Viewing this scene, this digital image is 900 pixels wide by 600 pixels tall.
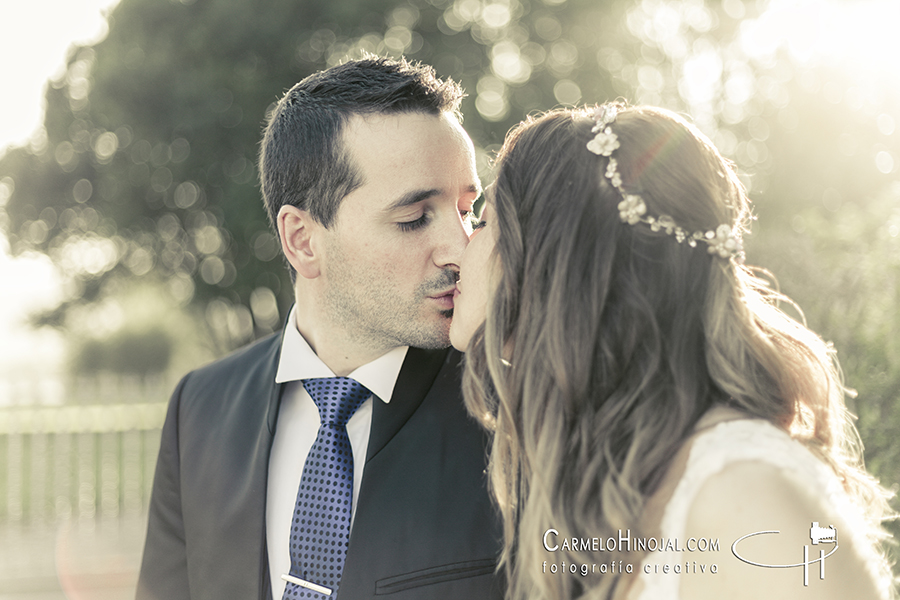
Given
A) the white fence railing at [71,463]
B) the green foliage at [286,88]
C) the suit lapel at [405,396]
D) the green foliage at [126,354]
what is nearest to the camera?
the suit lapel at [405,396]

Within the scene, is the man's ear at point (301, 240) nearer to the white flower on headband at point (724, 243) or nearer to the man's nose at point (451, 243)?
the man's nose at point (451, 243)

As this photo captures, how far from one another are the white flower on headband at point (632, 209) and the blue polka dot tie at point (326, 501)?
3.13ft

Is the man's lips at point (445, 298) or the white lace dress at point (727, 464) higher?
the man's lips at point (445, 298)

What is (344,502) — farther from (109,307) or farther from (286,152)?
(109,307)

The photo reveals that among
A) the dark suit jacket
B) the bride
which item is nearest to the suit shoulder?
the dark suit jacket

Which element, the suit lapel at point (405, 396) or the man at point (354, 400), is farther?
the suit lapel at point (405, 396)

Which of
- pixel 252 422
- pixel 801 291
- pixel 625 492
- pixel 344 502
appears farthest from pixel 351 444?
pixel 801 291

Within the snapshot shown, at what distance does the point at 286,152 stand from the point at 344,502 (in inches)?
49.8

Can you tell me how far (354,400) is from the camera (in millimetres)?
2156

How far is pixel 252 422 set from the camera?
225cm

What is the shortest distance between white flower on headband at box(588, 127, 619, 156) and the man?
0.67 m

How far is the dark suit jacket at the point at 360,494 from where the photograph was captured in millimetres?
1859

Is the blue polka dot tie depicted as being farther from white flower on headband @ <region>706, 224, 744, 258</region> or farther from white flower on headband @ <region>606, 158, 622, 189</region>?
white flower on headband @ <region>706, 224, 744, 258</region>

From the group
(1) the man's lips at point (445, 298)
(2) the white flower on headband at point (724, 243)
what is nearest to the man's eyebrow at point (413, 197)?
(1) the man's lips at point (445, 298)
